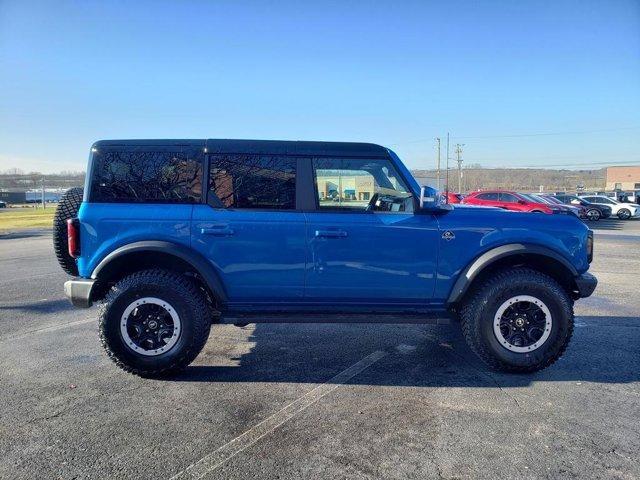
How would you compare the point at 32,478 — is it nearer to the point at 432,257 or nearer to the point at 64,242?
the point at 64,242

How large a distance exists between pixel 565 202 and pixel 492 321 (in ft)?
99.8

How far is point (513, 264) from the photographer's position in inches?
168

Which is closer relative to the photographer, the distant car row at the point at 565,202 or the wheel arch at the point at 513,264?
the wheel arch at the point at 513,264

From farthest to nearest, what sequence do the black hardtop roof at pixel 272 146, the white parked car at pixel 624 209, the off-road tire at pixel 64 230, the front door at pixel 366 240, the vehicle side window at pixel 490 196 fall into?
the white parked car at pixel 624 209 → the vehicle side window at pixel 490 196 → the off-road tire at pixel 64 230 → the black hardtop roof at pixel 272 146 → the front door at pixel 366 240

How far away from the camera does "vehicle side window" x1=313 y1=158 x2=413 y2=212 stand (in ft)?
13.6

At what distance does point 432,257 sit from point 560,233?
1.22 metres

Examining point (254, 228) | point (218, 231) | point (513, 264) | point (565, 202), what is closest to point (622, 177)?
point (565, 202)

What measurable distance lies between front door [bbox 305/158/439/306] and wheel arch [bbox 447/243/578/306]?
276 millimetres

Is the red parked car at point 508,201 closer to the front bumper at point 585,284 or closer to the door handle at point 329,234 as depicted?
the front bumper at point 585,284

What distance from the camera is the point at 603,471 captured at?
261 cm

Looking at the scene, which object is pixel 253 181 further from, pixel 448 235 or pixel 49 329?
pixel 49 329

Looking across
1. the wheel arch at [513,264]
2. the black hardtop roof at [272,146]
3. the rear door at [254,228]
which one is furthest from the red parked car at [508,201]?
the rear door at [254,228]

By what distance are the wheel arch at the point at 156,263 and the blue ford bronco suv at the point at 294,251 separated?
13mm

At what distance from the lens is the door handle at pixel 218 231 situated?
3971mm
